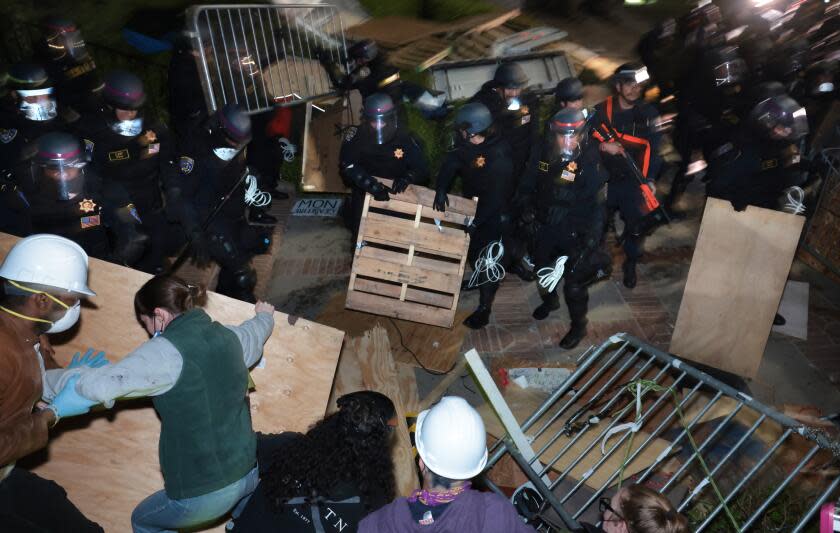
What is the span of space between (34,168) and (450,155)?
11.9ft

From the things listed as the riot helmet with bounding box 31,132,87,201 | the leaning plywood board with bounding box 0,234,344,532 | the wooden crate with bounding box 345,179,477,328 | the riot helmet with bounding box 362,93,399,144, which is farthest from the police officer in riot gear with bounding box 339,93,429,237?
the riot helmet with bounding box 31,132,87,201

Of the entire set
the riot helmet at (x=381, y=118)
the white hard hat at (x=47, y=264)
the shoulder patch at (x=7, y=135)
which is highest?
the white hard hat at (x=47, y=264)

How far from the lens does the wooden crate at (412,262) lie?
6.22 m

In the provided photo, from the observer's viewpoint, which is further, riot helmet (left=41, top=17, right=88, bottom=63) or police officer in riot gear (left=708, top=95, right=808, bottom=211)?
riot helmet (left=41, top=17, right=88, bottom=63)

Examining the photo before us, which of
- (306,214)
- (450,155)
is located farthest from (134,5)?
(450,155)

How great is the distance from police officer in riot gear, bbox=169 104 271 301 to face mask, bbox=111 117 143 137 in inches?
17.6

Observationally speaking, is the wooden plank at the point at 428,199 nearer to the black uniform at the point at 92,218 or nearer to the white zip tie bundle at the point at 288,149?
the black uniform at the point at 92,218

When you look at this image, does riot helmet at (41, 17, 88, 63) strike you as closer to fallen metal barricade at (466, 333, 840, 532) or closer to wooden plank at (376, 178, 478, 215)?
wooden plank at (376, 178, 478, 215)

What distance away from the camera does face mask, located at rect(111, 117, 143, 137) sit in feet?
19.4

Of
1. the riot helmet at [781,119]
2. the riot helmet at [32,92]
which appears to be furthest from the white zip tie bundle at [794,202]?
the riot helmet at [32,92]

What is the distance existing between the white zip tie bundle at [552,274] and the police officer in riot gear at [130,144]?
3758mm

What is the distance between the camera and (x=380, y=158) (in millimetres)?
6422

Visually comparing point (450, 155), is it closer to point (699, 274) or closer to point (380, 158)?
point (380, 158)

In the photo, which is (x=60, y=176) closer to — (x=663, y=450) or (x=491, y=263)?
(x=491, y=263)
